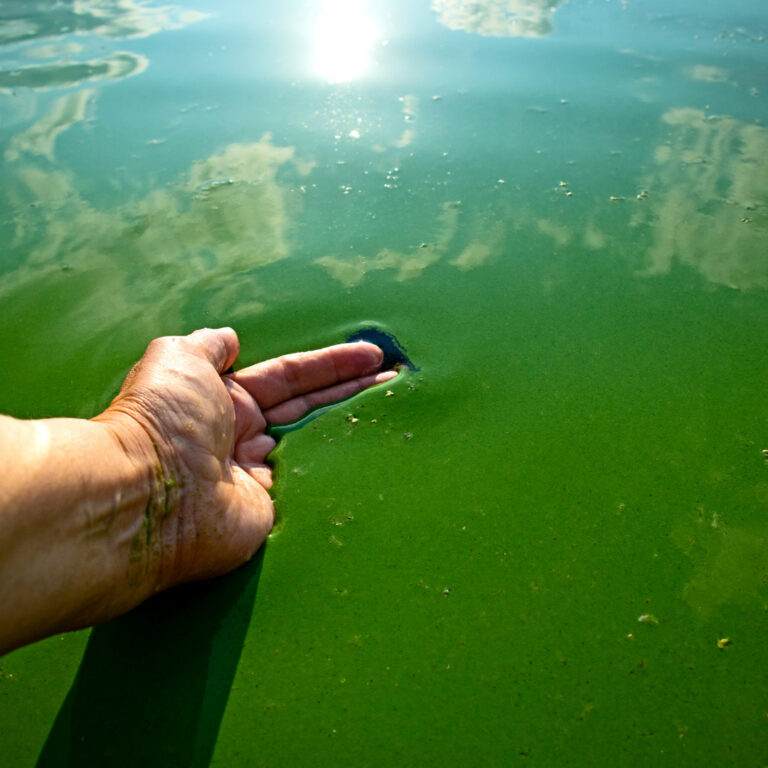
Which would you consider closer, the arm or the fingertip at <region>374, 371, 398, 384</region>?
the arm

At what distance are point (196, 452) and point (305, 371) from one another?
665 millimetres

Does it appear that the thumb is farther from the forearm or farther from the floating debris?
the floating debris

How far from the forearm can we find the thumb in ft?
1.83

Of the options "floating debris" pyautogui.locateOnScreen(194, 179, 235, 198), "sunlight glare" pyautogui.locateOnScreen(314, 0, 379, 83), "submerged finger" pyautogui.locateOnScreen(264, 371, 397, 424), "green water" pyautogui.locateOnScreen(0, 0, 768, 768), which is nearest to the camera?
"green water" pyautogui.locateOnScreen(0, 0, 768, 768)

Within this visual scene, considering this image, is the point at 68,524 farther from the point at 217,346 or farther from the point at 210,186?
the point at 210,186

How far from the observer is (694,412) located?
2.05 meters

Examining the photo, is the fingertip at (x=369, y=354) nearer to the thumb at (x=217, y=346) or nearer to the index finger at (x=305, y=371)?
the index finger at (x=305, y=371)

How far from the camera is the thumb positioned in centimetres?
203

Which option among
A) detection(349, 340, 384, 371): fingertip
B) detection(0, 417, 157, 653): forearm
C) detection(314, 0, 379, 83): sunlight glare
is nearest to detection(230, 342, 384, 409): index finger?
detection(349, 340, 384, 371): fingertip

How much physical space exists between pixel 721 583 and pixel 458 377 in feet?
3.32

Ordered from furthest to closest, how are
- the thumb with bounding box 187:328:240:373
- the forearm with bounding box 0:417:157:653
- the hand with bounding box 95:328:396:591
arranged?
1. the thumb with bounding box 187:328:240:373
2. the hand with bounding box 95:328:396:591
3. the forearm with bounding box 0:417:157:653

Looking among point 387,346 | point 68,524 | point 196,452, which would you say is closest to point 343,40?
point 387,346

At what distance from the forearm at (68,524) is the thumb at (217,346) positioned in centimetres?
56

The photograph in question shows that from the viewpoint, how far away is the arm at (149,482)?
3.85ft
